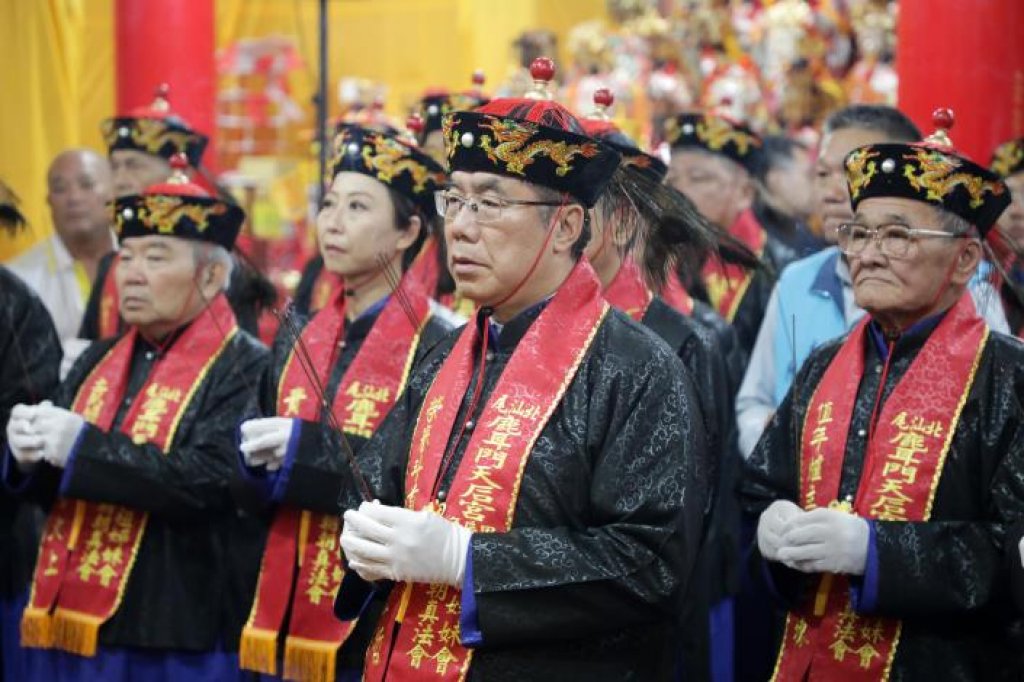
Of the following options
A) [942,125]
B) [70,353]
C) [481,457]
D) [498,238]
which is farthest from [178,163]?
[942,125]

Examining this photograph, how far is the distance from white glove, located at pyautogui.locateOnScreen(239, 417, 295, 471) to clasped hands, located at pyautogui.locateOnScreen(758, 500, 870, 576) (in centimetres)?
129

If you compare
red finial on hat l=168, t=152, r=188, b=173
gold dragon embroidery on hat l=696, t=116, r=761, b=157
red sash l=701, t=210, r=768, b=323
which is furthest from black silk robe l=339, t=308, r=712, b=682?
gold dragon embroidery on hat l=696, t=116, r=761, b=157

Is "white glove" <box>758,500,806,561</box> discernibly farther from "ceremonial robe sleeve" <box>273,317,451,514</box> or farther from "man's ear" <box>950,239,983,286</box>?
"ceremonial robe sleeve" <box>273,317,451,514</box>

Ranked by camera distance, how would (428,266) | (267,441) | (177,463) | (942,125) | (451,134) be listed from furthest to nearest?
(428,266) → (177,463) → (267,441) → (942,125) → (451,134)

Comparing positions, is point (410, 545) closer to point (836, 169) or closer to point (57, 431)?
point (57, 431)

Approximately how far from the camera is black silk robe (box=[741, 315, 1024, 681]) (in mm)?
3129

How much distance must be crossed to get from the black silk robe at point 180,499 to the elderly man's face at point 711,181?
7.37 feet

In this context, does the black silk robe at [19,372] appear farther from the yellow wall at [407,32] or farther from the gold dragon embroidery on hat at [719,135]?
the yellow wall at [407,32]

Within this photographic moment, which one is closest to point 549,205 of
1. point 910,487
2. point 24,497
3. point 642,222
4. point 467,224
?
point 467,224

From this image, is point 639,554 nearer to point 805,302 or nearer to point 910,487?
point 910,487

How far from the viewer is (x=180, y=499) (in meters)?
4.17

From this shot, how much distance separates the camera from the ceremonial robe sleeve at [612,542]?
2.87 meters

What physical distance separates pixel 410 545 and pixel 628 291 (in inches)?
71.1

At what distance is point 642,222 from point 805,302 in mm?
1286
